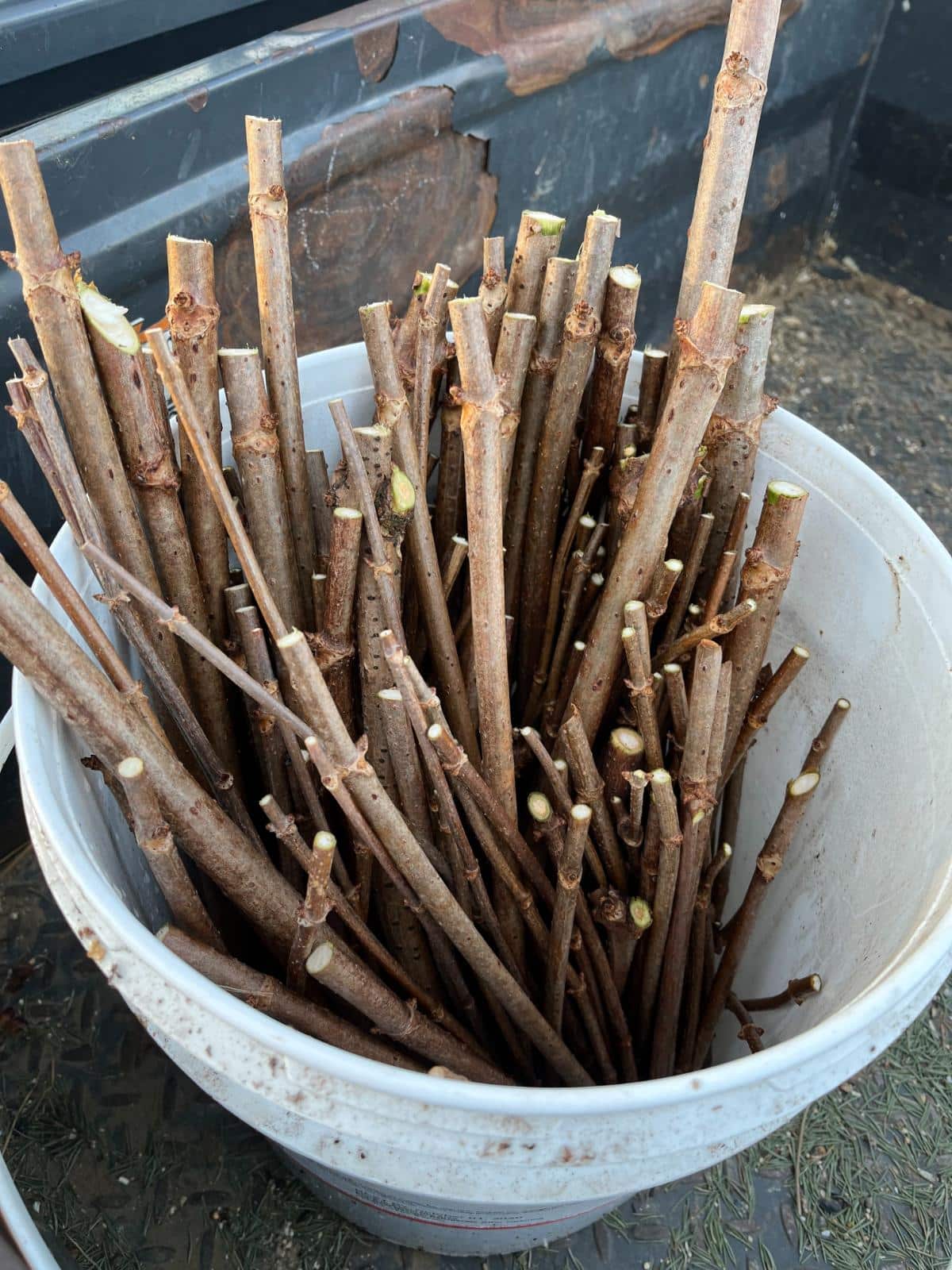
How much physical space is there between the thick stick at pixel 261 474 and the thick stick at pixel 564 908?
0.27 m

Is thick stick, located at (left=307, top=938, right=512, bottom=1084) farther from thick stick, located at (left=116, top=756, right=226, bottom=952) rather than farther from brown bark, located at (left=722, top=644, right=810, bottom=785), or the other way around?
brown bark, located at (left=722, top=644, right=810, bottom=785)

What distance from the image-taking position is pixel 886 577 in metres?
0.83

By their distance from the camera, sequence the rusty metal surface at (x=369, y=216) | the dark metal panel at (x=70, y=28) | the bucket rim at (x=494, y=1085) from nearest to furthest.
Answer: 1. the bucket rim at (x=494, y=1085)
2. the dark metal panel at (x=70, y=28)
3. the rusty metal surface at (x=369, y=216)

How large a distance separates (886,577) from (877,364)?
4.34ft

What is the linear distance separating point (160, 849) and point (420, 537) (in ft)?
0.98

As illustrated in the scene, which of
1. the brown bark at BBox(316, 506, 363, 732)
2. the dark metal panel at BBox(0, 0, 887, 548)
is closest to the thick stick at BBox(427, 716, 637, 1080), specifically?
the brown bark at BBox(316, 506, 363, 732)

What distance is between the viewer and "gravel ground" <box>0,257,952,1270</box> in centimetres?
94

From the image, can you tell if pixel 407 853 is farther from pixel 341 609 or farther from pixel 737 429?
pixel 737 429

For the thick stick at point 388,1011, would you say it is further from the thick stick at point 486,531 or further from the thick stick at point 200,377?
the thick stick at point 200,377

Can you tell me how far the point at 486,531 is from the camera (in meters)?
0.68

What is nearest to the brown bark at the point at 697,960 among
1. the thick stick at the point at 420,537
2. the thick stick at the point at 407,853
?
the thick stick at the point at 407,853

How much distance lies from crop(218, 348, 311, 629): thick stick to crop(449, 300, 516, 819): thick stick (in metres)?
0.14

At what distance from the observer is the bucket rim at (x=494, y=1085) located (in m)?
0.50

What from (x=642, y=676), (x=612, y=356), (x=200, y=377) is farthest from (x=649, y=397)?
(x=200, y=377)
